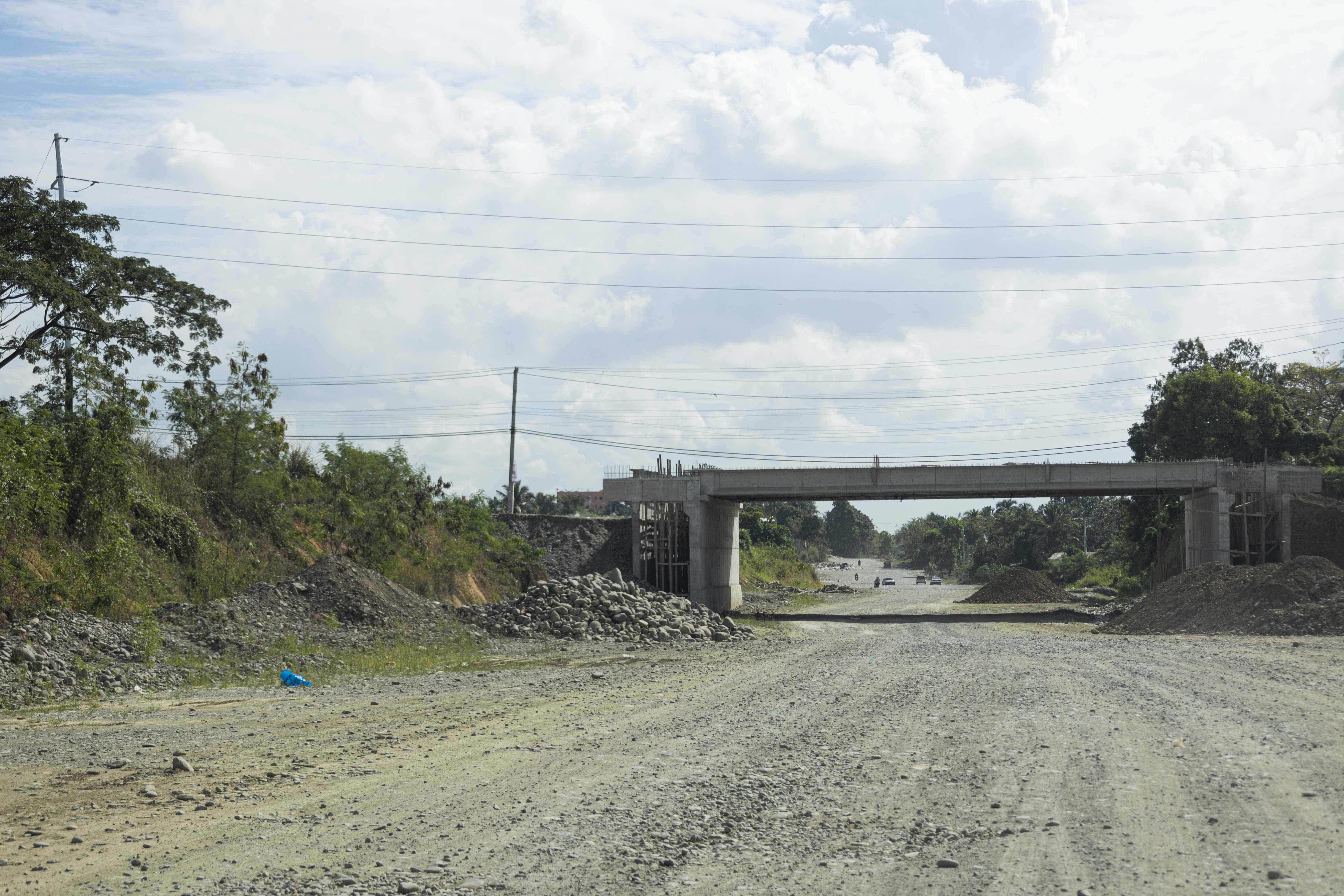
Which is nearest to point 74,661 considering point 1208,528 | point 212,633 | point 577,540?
point 212,633

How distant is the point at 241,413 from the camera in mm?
29781

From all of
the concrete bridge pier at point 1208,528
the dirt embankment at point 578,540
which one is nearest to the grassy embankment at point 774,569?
the dirt embankment at point 578,540

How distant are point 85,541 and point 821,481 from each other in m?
30.5

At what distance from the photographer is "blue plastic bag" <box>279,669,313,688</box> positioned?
1706 cm

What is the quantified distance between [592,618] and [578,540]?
68.5 ft

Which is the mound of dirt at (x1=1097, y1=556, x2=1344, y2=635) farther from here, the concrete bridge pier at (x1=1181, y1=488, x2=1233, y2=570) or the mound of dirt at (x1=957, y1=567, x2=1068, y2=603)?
the mound of dirt at (x1=957, y1=567, x2=1068, y2=603)

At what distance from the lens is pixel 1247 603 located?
3062 centimetres

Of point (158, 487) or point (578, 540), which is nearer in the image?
point (158, 487)

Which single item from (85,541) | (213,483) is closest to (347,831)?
(85,541)

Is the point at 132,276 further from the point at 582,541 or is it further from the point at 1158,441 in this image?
the point at 1158,441

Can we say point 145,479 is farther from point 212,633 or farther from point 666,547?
point 666,547

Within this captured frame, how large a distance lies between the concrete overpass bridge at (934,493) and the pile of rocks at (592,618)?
12.5 m

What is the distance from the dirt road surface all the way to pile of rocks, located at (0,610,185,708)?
3.94 ft

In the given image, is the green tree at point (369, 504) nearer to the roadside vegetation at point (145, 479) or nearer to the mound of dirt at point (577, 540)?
the roadside vegetation at point (145, 479)
